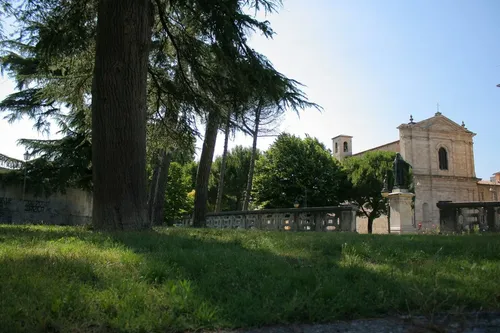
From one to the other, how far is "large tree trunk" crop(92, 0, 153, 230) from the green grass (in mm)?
2312

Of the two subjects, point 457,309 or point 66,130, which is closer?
point 457,309

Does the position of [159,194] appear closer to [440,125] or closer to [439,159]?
[439,159]

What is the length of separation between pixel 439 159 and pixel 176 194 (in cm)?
3251

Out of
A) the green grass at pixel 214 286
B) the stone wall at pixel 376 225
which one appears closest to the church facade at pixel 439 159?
the stone wall at pixel 376 225

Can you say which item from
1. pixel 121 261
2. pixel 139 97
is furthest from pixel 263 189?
pixel 121 261

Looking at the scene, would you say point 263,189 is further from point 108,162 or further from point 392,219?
point 108,162

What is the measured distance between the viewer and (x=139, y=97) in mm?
8562

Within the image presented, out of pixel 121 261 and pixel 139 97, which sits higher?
pixel 139 97

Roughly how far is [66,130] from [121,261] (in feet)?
62.8

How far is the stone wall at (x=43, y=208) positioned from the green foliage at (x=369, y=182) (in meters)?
25.6

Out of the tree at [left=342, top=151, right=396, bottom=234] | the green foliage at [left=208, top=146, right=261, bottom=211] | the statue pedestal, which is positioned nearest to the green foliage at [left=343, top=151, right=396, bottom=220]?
the tree at [left=342, top=151, right=396, bottom=234]

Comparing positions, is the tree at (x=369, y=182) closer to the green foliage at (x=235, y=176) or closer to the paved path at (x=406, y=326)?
the green foliage at (x=235, y=176)

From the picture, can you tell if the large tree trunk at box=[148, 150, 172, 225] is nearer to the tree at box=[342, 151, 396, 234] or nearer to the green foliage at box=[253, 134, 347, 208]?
the green foliage at box=[253, 134, 347, 208]

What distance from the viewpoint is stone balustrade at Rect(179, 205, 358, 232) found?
45.9ft
